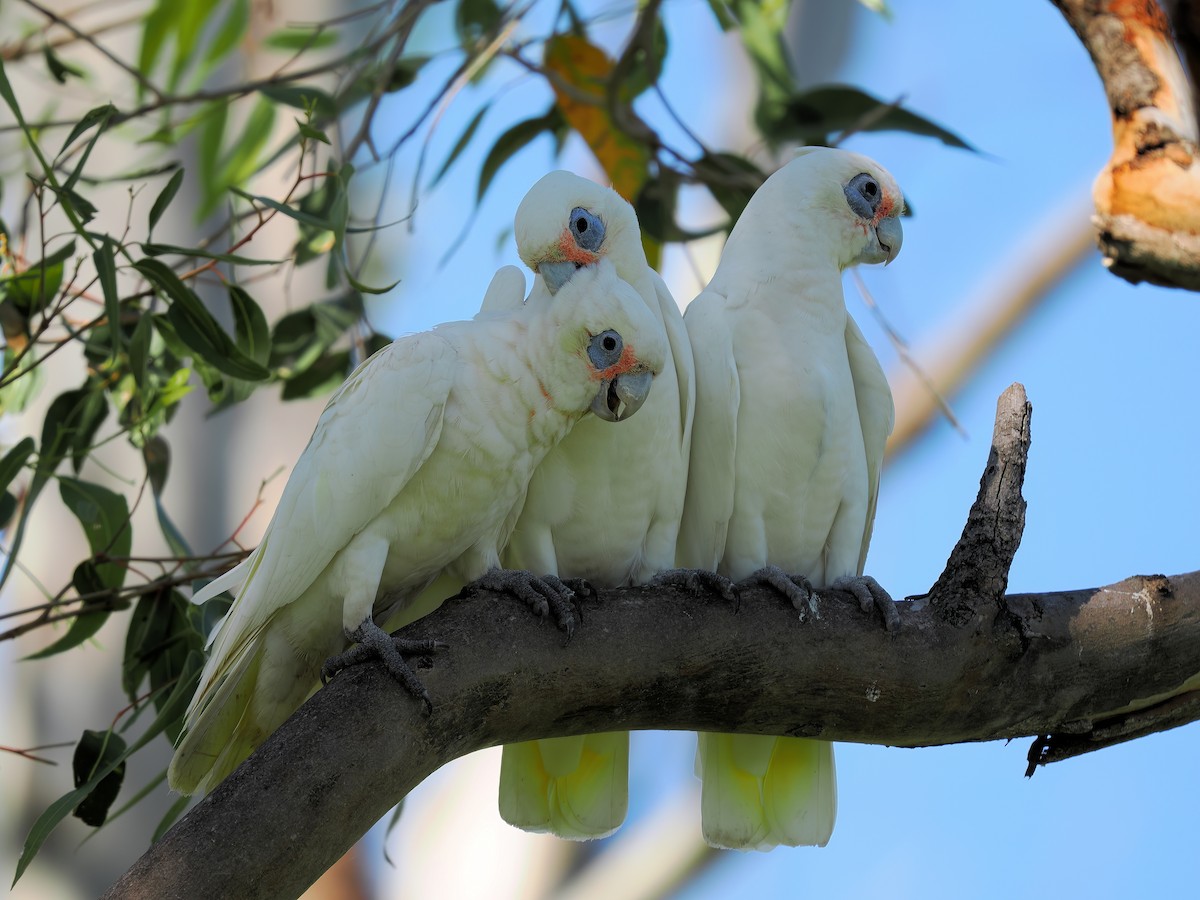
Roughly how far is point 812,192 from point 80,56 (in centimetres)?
340

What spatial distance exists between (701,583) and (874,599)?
24cm

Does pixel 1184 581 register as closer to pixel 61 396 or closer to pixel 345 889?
pixel 61 396

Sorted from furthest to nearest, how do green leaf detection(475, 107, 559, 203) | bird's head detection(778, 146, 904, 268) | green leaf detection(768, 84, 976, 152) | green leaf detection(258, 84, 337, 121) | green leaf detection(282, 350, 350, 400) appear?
green leaf detection(475, 107, 559, 203) → green leaf detection(768, 84, 976, 152) → green leaf detection(282, 350, 350, 400) → green leaf detection(258, 84, 337, 121) → bird's head detection(778, 146, 904, 268)

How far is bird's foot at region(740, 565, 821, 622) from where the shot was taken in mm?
1579

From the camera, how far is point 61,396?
2.07 m

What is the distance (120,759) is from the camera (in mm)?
1415

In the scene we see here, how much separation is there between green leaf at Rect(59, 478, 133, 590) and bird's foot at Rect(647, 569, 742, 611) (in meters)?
0.84

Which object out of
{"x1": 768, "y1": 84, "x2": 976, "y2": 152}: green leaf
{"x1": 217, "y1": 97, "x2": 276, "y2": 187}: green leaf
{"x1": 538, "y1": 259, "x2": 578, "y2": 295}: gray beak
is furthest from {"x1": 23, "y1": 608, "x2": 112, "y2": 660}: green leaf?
{"x1": 768, "y1": 84, "x2": 976, "y2": 152}: green leaf

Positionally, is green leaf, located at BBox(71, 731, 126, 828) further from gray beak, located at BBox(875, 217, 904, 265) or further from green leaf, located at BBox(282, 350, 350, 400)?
gray beak, located at BBox(875, 217, 904, 265)

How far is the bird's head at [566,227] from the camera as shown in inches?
62.2

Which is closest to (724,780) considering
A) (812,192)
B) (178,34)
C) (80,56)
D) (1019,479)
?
(1019,479)

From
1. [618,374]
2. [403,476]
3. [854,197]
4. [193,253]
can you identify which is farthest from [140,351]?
[854,197]

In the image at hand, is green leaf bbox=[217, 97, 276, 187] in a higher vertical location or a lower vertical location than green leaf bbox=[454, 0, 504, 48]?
higher

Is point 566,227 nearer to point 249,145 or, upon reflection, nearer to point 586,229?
point 586,229
